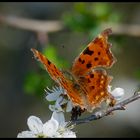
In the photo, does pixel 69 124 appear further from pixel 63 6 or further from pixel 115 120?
pixel 63 6

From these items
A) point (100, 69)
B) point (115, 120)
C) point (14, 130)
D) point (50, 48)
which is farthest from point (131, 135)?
point (100, 69)

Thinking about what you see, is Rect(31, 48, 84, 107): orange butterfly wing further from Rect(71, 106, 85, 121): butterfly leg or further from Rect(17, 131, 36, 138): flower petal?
Rect(17, 131, 36, 138): flower petal

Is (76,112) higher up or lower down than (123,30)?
lower down

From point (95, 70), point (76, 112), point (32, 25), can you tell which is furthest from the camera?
point (32, 25)

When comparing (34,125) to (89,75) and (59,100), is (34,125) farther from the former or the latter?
(89,75)

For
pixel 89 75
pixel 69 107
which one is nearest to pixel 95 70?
pixel 89 75

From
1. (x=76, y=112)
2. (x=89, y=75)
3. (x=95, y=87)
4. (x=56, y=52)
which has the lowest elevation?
(x=76, y=112)

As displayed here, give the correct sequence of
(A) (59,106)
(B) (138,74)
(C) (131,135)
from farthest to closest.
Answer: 1. (C) (131,135)
2. (B) (138,74)
3. (A) (59,106)

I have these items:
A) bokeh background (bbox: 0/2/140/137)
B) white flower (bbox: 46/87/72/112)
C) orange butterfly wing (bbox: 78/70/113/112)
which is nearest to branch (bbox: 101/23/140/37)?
bokeh background (bbox: 0/2/140/137)
